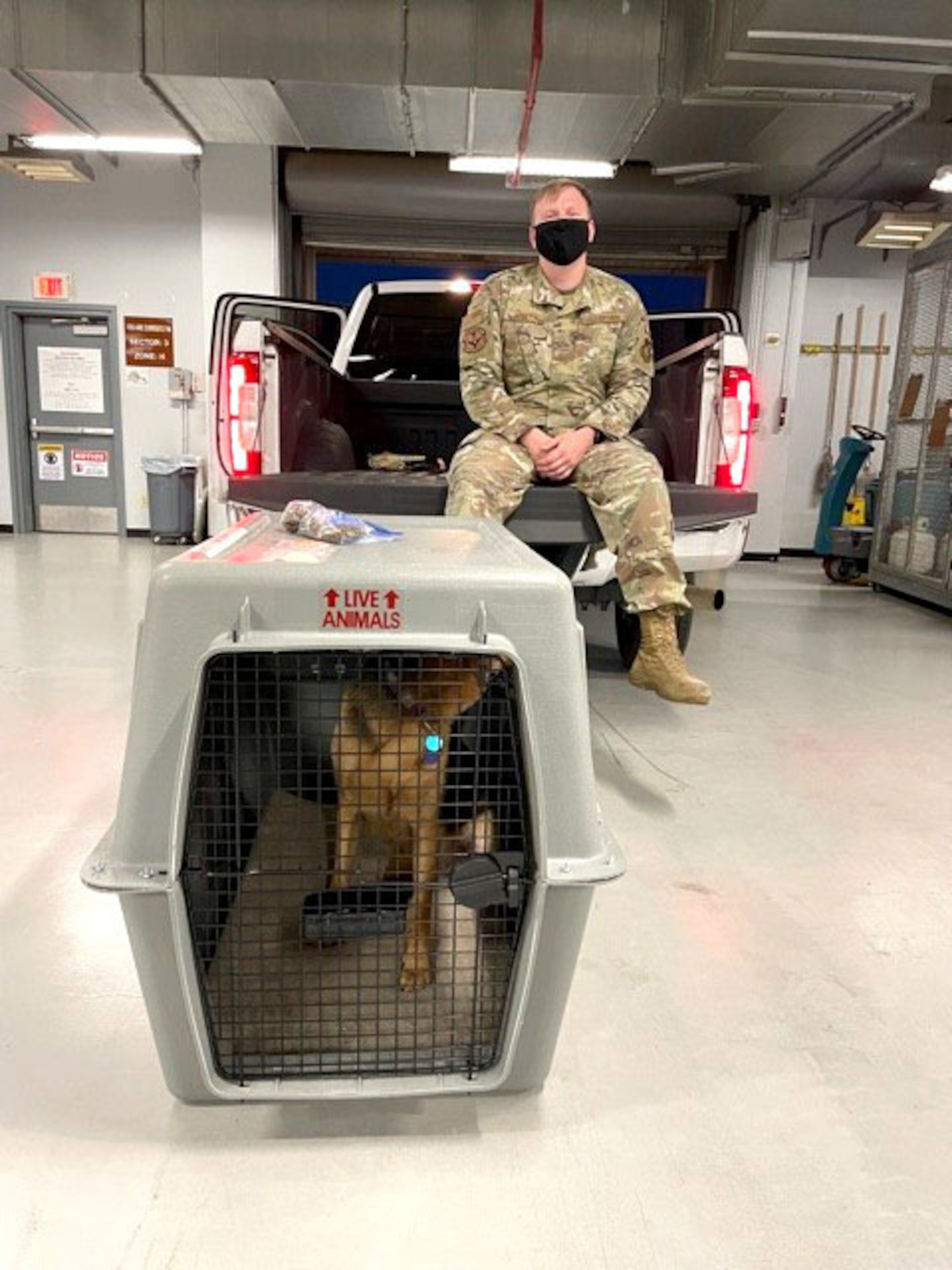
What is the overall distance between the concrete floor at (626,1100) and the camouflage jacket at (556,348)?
1166 mm

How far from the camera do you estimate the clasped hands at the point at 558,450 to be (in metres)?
2.48

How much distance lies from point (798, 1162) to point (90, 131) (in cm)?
688

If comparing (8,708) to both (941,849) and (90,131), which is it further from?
(90,131)

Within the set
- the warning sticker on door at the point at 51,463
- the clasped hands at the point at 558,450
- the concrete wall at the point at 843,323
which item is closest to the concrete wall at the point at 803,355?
the concrete wall at the point at 843,323

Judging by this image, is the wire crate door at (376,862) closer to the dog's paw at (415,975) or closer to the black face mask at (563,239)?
the dog's paw at (415,975)

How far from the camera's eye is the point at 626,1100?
1177mm

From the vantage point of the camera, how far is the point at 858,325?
24.9ft

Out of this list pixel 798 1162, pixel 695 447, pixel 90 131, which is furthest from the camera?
pixel 90 131

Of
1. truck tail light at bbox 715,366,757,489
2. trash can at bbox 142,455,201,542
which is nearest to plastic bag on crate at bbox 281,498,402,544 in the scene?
truck tail light at bbox 715,366,757,489

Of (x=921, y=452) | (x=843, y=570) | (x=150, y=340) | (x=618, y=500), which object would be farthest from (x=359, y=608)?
(x=150, y=340)

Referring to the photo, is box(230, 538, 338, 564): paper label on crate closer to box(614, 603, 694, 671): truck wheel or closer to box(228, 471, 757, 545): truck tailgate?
box(228, 471, 757, 545): truck tailgate

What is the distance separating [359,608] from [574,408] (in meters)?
1.91

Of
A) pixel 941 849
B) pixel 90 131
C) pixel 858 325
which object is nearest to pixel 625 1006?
pixel 941 849

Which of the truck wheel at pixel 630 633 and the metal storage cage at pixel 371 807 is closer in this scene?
the metal storage cage at pixel 371 807
